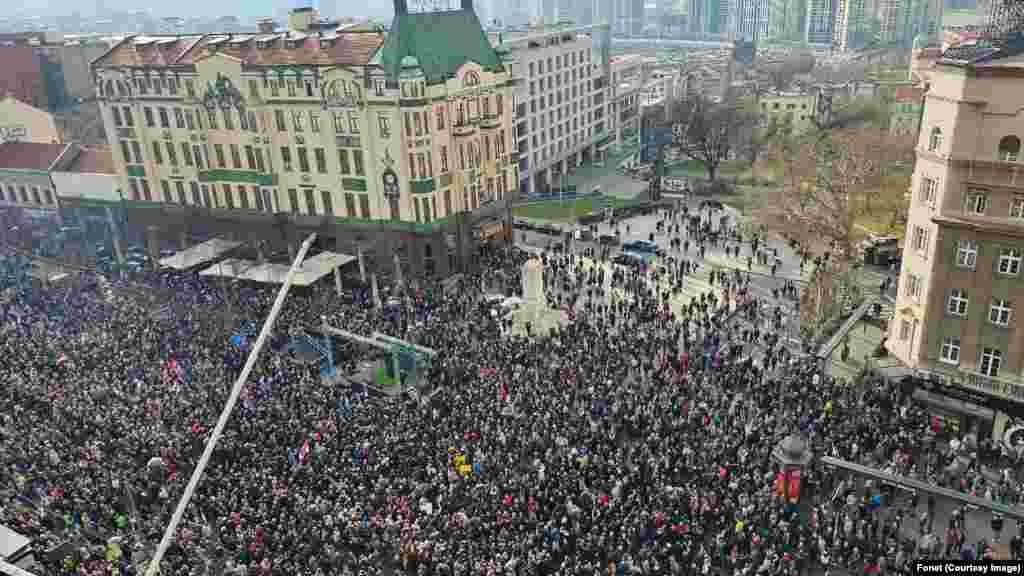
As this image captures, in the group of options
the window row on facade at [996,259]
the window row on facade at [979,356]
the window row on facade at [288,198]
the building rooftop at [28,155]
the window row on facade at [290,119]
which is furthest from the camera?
the building rooftop at [28,155]

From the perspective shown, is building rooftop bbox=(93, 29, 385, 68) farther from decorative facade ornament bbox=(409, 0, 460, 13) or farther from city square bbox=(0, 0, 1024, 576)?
decorative facade ornament bbox=(409, 0, 460, 13)

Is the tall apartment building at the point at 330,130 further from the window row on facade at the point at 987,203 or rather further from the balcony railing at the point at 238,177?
the window row on facade at the point at 987,203

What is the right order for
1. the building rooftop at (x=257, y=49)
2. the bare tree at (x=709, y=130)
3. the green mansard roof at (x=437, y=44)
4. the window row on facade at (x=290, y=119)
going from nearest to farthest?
the green mansard roof at (x=437, y=44) < the window row on facade at (x=290, y=119) < the building rooftop at (x=257, y=49) < the bare tree at (x=709, y=130)

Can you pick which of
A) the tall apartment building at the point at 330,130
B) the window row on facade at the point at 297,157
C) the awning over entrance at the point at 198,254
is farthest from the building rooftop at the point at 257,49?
the awning over entrance at the point at 198,254

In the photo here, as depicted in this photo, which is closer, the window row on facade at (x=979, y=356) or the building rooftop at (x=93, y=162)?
the window row on facade at (x=979, y=356)

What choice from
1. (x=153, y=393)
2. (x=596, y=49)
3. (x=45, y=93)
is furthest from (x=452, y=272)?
(x=45, y=93)

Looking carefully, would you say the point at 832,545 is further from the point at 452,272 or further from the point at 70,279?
the point at 70,279
